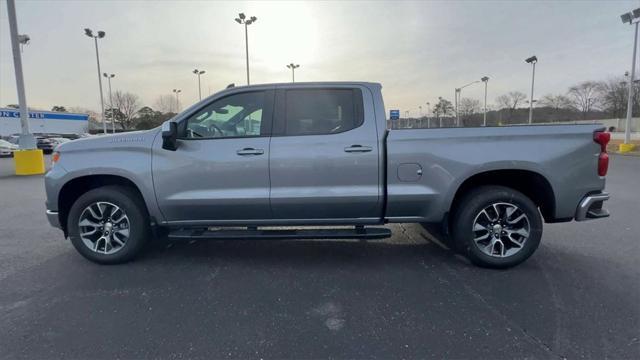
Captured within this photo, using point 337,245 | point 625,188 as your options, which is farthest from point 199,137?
point 625,188

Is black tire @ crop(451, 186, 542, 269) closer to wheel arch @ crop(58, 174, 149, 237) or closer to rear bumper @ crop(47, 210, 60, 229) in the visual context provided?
wheel arch @ crop(58, 174, 149, 237)

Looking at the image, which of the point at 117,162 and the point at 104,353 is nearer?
the point at 104,353

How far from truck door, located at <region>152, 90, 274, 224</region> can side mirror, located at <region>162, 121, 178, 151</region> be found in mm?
63

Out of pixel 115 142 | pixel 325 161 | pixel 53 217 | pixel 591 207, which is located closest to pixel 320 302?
pixel 325 161

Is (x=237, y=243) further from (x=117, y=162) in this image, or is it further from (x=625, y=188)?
(x=625, y=188)

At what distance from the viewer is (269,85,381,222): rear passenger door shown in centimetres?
380

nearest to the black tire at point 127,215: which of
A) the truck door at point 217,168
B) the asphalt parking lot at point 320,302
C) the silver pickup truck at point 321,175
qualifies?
the silver pickup truck at point 321,175

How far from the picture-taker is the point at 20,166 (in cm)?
1254

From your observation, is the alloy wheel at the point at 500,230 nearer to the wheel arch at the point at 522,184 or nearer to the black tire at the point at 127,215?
the wheel arch at the point at 522,184

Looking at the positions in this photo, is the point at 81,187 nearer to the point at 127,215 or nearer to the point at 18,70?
the point at 127,215

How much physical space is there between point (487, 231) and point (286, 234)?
7.15 ft

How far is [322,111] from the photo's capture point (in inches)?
157

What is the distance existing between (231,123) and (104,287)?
82.4 inches

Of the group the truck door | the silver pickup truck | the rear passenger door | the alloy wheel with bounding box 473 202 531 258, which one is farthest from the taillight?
the truck door
